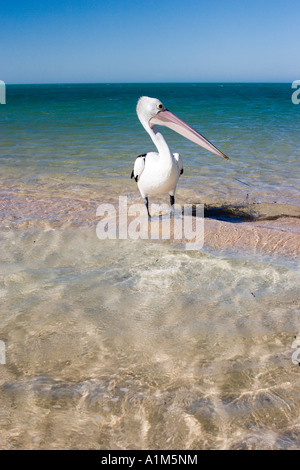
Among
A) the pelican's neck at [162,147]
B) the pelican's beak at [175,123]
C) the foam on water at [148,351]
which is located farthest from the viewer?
the pelican's beak at [175,123]

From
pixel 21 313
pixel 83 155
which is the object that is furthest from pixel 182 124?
pixel 83 155

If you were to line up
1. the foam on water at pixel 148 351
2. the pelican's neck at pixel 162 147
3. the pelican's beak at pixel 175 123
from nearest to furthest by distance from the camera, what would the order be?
the foam on water at pixel 148 351 → the pelican's neck at pixel 162 147 → the pelican's beak at pixel 175 123

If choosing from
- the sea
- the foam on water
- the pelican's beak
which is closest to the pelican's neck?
the pelican's beak

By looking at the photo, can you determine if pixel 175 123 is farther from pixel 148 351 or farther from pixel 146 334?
pixel 148 351

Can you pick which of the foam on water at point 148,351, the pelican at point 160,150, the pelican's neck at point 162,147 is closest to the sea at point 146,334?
the foam on water at point 148,351

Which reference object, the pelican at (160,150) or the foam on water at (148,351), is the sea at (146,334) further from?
the pelican at (160,150)

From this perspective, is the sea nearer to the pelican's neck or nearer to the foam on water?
the foam on water

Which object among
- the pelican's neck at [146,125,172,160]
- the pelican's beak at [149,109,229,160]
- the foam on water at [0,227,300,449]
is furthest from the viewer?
the pelican's beak at [149,109,229,160]

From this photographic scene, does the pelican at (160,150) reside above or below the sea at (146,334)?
above

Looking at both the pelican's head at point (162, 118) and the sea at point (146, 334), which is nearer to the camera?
the sea at point (146, 334)

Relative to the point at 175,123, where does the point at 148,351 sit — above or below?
below

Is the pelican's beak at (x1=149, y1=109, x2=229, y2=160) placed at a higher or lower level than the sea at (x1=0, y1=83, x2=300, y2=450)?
higher

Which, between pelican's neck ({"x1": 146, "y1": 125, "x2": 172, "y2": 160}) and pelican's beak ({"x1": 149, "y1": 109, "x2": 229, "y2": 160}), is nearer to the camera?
pelican's neck ({"x1": 146, "y1": 125, "x2": 172, "y2": 160})

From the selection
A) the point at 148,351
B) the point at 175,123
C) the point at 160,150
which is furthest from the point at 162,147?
the point at 148,351
